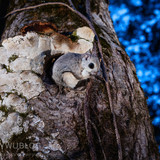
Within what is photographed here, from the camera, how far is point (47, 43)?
79cm

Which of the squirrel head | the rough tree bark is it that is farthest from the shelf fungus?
the squirrel head

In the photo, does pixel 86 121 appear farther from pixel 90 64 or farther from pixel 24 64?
pixel 24 64

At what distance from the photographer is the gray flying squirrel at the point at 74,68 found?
2.15ft

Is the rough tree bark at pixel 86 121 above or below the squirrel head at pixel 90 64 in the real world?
below

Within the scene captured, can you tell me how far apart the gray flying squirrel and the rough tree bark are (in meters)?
0.06

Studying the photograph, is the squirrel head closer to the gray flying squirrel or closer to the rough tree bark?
the gray flying squirrel

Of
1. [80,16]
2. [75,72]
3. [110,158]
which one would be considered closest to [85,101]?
[75,72]

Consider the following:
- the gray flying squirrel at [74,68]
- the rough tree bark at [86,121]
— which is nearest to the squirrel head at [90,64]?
the gray flying squirrel at [74,68]

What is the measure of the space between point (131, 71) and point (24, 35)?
591 millimetres

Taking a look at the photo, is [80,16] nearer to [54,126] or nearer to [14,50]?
[14,50]

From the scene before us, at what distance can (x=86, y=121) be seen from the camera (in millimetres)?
693

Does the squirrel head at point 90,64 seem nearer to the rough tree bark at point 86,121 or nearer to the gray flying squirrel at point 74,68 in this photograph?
the gray flying squirrel at point 74,68

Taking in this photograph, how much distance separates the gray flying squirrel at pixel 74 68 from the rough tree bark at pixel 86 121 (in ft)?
0.20

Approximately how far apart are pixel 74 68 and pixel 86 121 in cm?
22
